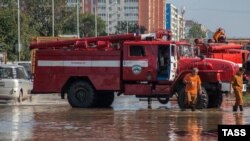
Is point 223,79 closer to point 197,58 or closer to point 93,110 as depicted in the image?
point 197,58

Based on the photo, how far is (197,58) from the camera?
24.4 metres

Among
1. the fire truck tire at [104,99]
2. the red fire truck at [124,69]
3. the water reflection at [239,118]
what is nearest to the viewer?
the water reflection at [239,118]

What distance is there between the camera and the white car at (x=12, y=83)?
2750 cm

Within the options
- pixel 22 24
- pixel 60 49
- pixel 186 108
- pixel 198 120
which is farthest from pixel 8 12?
pixel 198 120

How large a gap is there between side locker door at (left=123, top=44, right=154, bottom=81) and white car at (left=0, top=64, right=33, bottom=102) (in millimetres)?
5479

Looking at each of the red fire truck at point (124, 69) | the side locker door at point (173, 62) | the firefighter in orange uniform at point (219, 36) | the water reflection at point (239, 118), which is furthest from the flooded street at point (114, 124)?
the firefighter in orange uniform at point (219, 36)

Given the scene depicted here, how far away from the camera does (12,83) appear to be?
27.5 meters

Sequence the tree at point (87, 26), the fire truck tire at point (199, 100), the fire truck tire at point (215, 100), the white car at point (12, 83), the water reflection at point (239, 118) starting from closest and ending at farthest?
the water reflection at point (239, 118)
the fire truck tire at point (199, 100)
the fire truck tire at point (215, 100)
the white car at point (12, 83)
the tree at point (87, 26)

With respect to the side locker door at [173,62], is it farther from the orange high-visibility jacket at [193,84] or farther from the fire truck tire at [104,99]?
the fire truck tire at [104,99]

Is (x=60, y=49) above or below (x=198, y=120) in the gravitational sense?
above

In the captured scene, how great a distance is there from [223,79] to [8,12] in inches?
1654

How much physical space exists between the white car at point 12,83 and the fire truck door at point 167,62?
667 cm

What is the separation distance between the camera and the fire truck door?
24.3 meters

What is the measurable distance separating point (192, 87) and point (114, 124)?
17.6 feet
